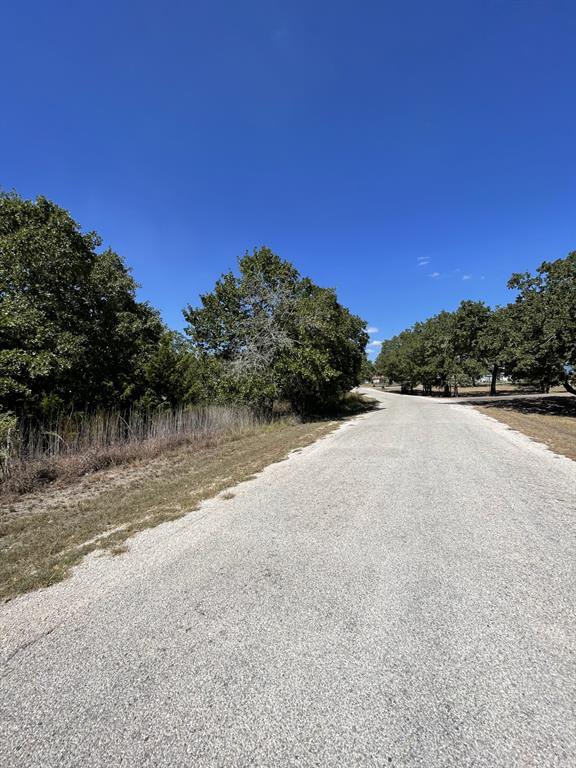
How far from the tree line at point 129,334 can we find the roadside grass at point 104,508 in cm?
479

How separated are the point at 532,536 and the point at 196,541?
382 cm

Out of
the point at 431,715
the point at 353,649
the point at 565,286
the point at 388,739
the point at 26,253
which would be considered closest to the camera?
the point at 388,739

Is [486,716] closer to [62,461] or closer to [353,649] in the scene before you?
[353,649]

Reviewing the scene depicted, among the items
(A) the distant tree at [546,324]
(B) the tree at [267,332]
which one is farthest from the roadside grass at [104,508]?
(A) the distant tree at [546,324]

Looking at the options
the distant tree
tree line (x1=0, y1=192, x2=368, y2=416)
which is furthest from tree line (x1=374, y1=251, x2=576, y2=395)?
tree line (x1=0, y1=192, x2=368, y2=416)

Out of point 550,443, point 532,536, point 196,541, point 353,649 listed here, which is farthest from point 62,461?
point 550,443

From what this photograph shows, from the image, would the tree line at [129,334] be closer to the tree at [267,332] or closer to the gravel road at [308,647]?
the tree at [267,332]

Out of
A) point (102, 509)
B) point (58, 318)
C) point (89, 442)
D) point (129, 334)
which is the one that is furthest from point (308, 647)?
point (129, 334)

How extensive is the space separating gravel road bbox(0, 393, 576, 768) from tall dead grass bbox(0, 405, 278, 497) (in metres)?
4.32

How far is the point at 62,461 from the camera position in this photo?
7.48 meters

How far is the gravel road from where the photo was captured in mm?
1662

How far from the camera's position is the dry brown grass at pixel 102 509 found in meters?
3.63

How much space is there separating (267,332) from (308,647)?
15.7 meters

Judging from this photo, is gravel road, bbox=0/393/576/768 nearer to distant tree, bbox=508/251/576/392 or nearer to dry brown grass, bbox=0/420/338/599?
dry brown grass, bbox=0/420/338/599
